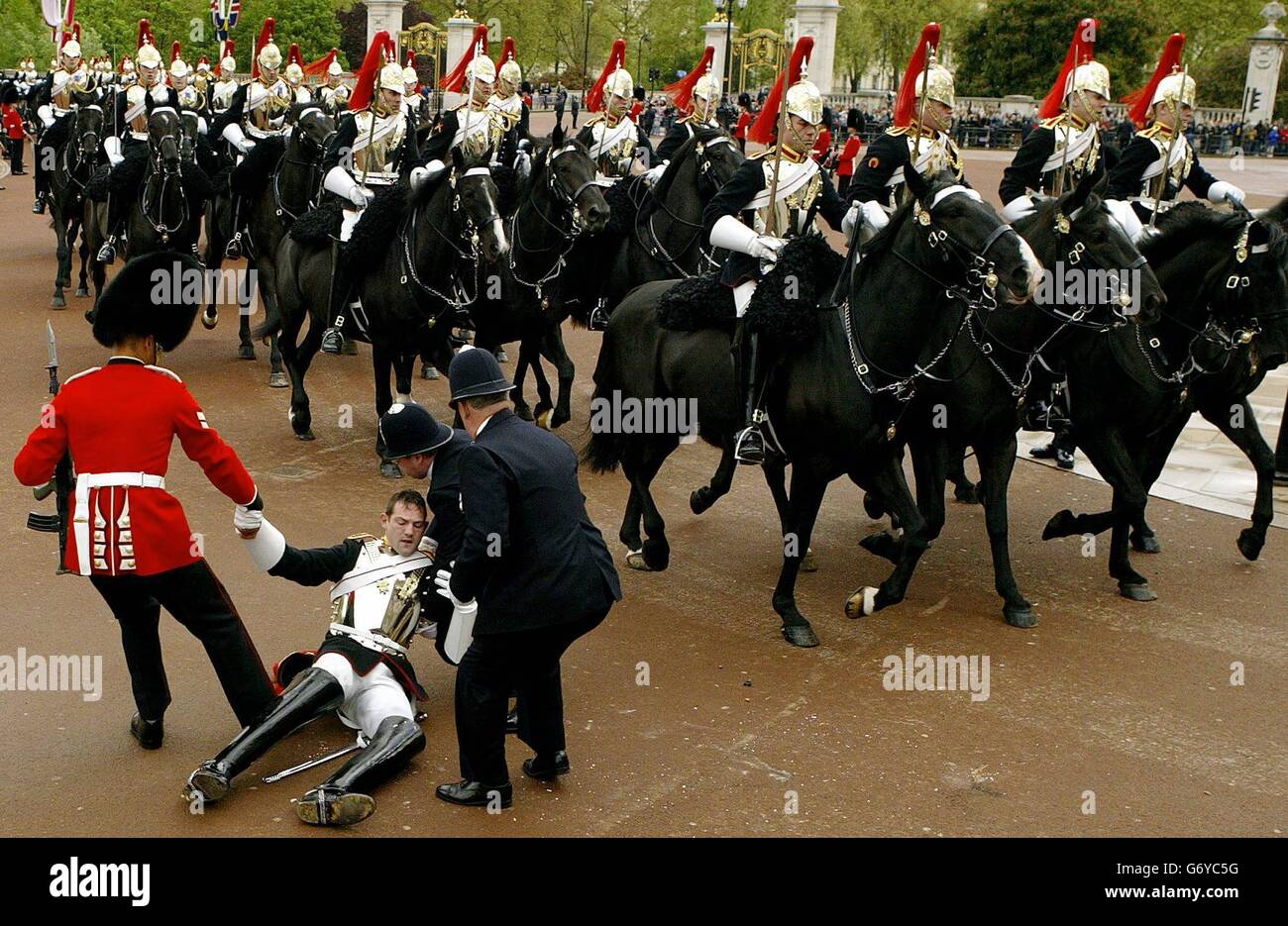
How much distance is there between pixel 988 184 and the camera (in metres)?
34.7

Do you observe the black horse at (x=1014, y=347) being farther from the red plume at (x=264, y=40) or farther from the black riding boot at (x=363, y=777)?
the red plume at (x=264, y=40)

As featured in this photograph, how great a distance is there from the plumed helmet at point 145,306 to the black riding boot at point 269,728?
152cm

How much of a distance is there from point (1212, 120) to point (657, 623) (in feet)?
159

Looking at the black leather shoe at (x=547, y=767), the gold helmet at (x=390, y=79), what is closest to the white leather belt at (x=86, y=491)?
the black leather shoe at (x=547, y=767)

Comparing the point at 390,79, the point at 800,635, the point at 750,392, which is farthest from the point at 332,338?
the point at 800,635

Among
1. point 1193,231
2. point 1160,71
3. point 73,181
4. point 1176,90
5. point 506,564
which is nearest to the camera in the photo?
point 506,564

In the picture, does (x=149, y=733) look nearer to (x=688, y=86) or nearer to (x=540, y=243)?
(x=540, y=243)

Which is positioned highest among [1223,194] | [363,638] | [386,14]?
[386,14]

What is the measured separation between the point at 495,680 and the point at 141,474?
1.62m

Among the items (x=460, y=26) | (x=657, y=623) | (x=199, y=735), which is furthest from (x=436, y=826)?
(x=460, y=26)

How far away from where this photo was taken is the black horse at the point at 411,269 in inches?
404

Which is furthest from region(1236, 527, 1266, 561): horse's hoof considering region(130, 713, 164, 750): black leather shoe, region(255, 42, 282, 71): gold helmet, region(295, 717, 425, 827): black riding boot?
region(255, 42, 282, 71): gold helmet

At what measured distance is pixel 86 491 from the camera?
5.57m

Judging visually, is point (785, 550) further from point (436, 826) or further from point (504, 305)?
point (504, 305)
